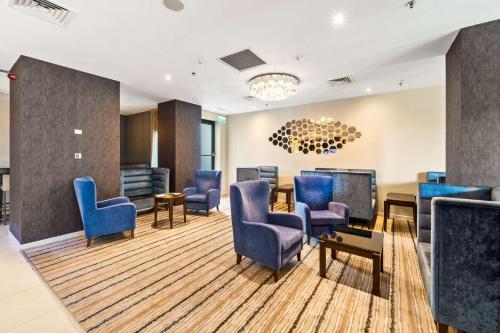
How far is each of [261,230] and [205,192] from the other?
3.28 metres

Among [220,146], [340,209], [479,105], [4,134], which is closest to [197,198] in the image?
[340,209]

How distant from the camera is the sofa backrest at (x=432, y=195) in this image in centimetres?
231

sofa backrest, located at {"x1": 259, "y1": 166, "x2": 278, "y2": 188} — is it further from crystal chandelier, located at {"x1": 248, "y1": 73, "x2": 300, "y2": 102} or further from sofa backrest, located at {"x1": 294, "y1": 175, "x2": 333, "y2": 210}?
crystal chandelier, located at {"x1": 248, "y1": 73, "x2": 300, "y2": 102}

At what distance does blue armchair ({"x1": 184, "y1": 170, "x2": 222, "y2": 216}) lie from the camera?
4.98 meters

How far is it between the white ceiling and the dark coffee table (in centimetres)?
238

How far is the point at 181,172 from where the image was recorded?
19.6 feet

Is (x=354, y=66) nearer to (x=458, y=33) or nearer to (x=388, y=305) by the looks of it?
(x=458, y=33)

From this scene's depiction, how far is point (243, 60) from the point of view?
3.41 metres

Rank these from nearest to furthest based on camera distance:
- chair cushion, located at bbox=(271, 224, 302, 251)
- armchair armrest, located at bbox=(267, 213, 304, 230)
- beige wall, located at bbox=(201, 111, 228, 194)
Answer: chair cushion, located at bbox=(271, 224, 302, 251) < armchair armrest, located at bbox=(267, 213, 304, 230) < beige wall, located at bbox=(201, 111, 228, 194)

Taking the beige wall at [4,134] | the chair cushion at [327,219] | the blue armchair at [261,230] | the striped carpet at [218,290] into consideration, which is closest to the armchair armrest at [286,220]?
the blue armchair at [261,230]

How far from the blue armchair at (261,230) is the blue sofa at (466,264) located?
4.20 feet

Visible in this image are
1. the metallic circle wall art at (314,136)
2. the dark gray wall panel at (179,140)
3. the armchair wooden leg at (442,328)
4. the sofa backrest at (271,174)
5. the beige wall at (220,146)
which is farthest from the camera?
the beige wall at (220,146)

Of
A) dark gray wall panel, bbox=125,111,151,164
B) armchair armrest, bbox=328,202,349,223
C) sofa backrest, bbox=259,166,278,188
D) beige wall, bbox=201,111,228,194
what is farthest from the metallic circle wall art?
dark gray wall panel, bbox=125,111,151,164

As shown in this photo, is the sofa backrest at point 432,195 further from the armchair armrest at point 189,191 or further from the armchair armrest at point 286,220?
the armchair armrest at point 189,191
